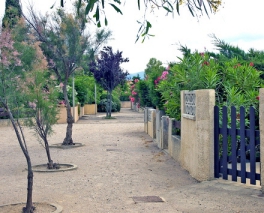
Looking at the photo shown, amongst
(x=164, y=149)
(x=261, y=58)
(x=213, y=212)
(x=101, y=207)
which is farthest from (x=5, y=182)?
(x=261, y=58)

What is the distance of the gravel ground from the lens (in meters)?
7.55

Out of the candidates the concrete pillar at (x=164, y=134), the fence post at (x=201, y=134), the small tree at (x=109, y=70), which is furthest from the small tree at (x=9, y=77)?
the small tree at (x=109, y=70)

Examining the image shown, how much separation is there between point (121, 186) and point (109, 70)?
29443 millimetres

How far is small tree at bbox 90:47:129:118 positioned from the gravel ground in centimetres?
2352

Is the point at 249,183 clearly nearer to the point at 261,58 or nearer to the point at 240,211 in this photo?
the point at 240,211

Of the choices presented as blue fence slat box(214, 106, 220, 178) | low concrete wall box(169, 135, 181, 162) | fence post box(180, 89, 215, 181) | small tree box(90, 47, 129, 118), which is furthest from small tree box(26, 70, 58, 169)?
small tree box(90, 47, 129, 118)

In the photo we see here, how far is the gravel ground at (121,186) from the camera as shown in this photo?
7.55m

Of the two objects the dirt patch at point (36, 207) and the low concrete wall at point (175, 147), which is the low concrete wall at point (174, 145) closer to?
the low concrete wall at point (175, 147)

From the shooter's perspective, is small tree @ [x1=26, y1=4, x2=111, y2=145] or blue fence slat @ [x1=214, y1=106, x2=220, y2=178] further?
small tree @ [x1=26, y1=4, x2=111, y2=145]

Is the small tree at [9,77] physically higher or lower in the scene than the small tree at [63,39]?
lower

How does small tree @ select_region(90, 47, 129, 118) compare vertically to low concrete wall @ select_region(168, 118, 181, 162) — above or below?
above

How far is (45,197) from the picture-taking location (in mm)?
8406

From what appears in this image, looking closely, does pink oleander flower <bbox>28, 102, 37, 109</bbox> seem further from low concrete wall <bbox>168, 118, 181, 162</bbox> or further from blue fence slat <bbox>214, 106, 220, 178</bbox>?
blue fence slat <bbox>214, 106, 220, 178</bbox>

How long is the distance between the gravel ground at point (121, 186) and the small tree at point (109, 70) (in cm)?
2352
